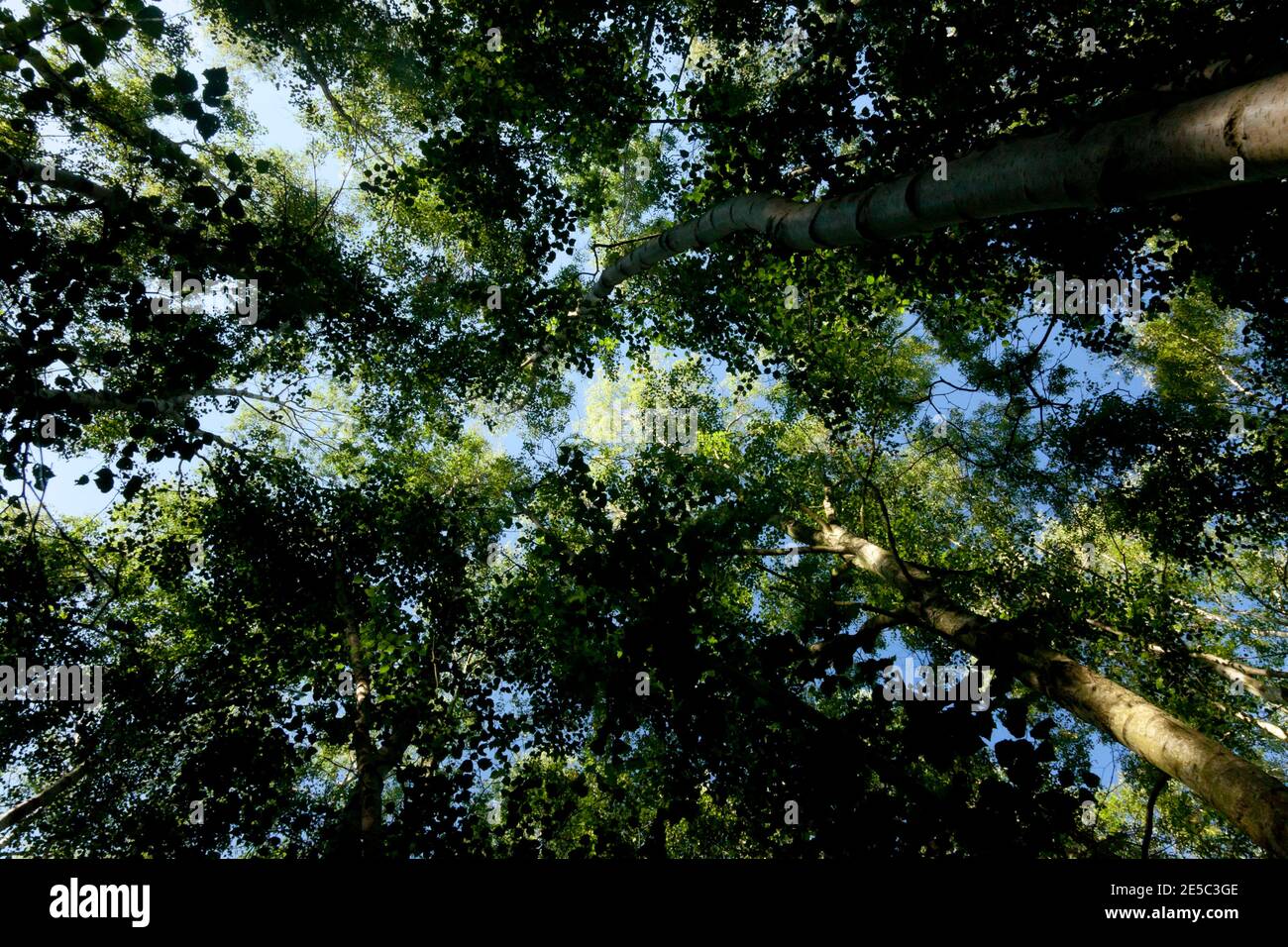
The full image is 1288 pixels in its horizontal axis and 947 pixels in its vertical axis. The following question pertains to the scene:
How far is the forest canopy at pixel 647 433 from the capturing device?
3.03m

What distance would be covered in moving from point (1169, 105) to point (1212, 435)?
32.9 ft

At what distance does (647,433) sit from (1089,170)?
38.4ft

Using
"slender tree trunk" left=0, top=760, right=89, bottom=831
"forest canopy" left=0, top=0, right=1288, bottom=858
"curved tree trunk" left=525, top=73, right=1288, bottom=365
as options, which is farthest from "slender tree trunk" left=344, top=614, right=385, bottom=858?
"curved tree trunk" left=525, top=73, right=1288, bottom=365

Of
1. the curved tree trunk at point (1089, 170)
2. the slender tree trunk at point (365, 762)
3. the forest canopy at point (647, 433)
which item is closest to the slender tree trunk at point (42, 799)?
the forest canopy at point (647, 433)

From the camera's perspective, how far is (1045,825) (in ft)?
7.38

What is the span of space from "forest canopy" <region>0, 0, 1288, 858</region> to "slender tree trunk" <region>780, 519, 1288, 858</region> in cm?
4

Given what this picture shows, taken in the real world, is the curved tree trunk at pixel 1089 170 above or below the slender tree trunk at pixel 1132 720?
above

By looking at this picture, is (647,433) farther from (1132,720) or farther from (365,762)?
(1132,720)

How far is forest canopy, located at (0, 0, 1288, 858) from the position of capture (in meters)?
3.03

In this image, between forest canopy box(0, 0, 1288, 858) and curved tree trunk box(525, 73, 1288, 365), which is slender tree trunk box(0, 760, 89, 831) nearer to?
forest canopy box(0, 0, 1288, 858)

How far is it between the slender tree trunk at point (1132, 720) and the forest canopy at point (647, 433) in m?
0.04

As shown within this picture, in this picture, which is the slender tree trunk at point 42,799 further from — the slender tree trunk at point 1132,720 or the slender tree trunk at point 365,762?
the slender tree trunk at point 1132,720
